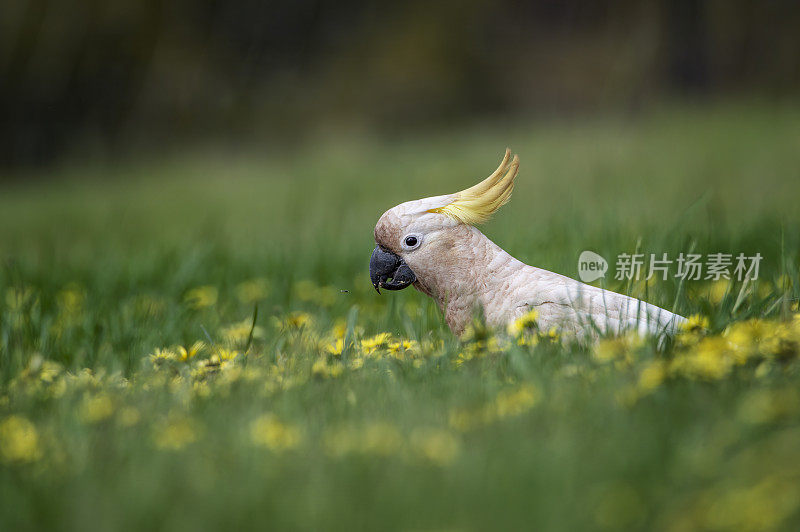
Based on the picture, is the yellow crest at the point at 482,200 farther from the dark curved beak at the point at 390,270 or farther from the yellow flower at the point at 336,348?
the yellow flower at the point at 336,348

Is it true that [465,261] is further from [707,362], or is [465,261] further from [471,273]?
[707,362]

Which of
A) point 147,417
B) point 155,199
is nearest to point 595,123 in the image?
point 155,199

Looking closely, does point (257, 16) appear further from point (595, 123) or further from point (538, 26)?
point (595, 123)

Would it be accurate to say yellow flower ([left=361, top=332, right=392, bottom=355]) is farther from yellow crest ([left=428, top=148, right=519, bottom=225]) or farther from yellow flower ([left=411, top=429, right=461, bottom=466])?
yellow flower ([left=411, top=429, right=461, bottom=466])

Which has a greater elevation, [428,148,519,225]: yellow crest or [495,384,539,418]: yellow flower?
[428,148,519,225]: yellow crest

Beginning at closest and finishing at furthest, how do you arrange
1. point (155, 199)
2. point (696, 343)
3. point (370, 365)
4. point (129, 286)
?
point (696, 343), point (370, 365), point (129, 286), point (155, 199)

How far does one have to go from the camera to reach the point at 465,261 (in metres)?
2.48

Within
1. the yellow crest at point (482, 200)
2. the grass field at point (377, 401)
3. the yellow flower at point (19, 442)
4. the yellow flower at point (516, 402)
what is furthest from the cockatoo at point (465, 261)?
the yellow flower at point (19, 442)

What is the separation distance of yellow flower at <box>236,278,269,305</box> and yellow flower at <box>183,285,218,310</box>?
0.46ft

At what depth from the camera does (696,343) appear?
1.98m

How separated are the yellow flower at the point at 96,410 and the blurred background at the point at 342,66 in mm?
9480

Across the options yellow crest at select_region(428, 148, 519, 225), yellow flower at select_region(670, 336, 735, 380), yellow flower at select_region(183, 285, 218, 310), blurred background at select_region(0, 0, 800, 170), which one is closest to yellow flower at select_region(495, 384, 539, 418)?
yellow flower at select_region(670, 336, 735, 380)

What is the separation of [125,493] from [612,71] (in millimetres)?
12061

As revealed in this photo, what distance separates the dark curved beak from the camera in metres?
2.57
